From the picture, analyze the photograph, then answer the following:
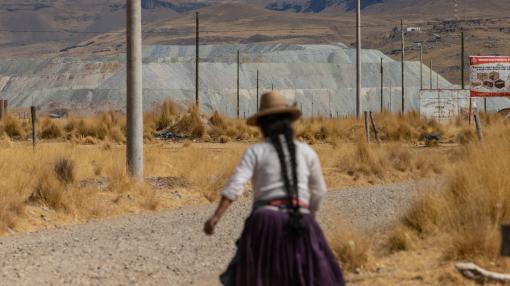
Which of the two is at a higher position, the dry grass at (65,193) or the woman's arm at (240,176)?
the woman's arm at (240,176)

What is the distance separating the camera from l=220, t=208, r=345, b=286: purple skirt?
7523 mm

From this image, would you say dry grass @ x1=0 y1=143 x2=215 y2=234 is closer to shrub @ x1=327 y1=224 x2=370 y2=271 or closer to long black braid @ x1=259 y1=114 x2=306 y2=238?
shrub @ x1=327 y1=224 x2=370 y2=271

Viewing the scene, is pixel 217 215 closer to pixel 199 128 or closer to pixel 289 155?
pixel 289 155

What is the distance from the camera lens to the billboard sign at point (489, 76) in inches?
1553

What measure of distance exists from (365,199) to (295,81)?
108 metres

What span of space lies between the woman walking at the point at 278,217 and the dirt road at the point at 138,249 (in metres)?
3.54

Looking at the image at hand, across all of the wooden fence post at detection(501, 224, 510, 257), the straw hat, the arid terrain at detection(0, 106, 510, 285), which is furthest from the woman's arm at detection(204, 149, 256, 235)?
the wooden fence post at detection(501, 224, 510, 257)

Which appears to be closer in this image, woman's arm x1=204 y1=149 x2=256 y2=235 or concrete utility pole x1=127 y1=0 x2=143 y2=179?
woman's arm x1=204 y1=149 x2=256 y2=235

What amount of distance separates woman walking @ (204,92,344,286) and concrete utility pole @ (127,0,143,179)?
12.0 metres

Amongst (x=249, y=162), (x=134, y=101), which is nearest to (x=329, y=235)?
(x=249, y=162)

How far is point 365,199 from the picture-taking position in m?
18.5

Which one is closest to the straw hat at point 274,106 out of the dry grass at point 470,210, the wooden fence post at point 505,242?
the wooden fence post at point 505,242

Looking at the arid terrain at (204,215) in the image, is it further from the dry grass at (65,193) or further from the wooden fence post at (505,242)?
the wooden fence post at (505,242)

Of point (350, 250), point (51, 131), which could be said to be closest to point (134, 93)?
point (350, 250)
